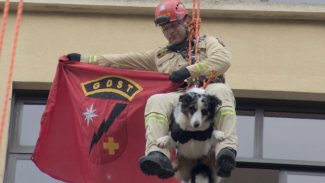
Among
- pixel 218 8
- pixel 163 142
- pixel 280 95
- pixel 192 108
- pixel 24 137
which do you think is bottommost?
pixel 163 142

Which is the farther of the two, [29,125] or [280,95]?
[29,125]

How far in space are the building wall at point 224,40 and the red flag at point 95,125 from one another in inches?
53.7

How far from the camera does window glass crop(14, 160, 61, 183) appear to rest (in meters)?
13.3

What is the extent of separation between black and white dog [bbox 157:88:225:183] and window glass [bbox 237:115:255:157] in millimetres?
3171

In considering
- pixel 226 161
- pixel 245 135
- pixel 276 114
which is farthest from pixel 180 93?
pixel 276 114

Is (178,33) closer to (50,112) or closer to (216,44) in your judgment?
(216,44)

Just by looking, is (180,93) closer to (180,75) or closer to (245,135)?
(180,75)

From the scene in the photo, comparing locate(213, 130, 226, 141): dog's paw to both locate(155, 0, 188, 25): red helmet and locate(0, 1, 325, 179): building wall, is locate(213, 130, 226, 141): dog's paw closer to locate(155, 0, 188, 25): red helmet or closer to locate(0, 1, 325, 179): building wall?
locate(155, 0, 188, 25): red helmet

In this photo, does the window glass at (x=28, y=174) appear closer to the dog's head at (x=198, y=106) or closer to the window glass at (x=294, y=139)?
the window glass at (x=294, y=139)

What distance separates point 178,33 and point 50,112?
69.5 inches

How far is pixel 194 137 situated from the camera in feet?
33.1

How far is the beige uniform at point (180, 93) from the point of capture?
1009 cm

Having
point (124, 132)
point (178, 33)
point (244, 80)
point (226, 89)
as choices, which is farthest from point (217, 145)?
point (244, 80)

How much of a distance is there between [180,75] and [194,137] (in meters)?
0.62
